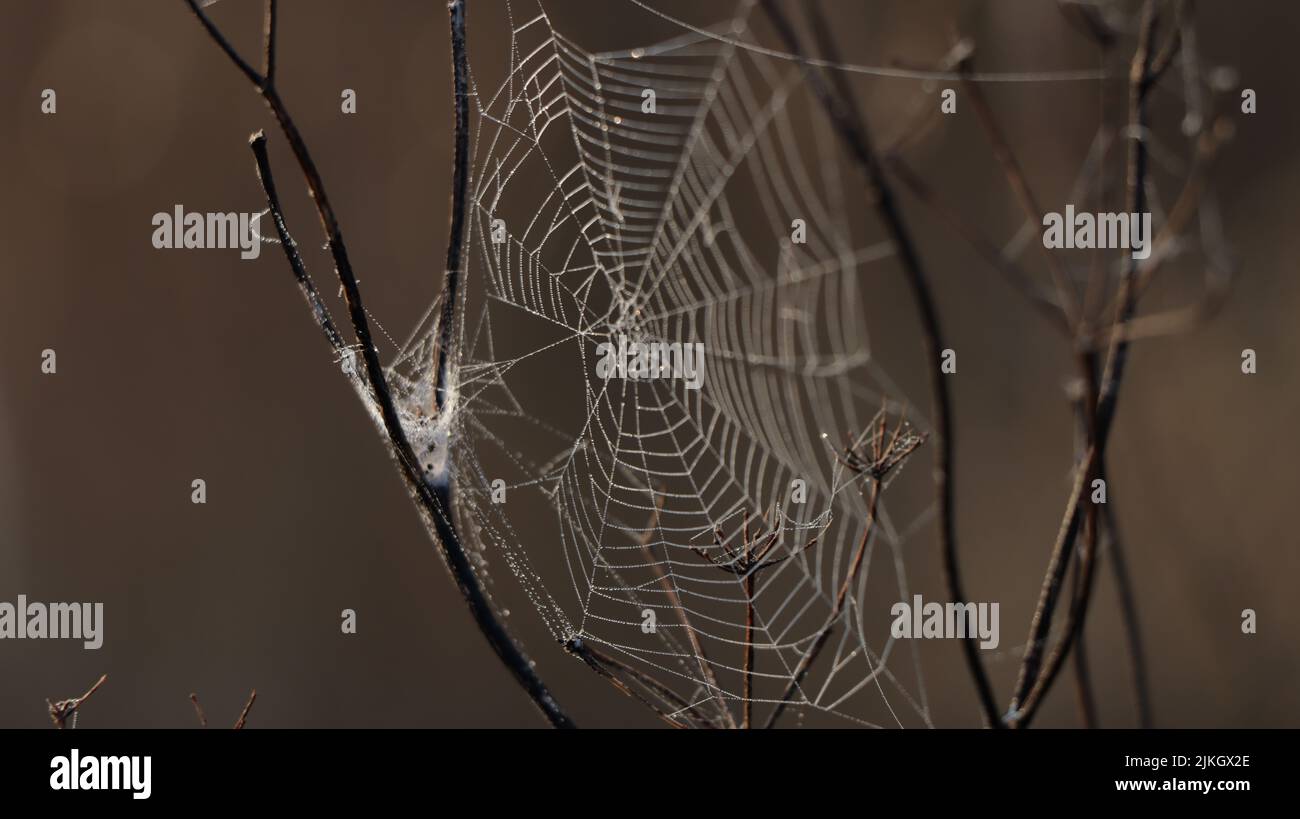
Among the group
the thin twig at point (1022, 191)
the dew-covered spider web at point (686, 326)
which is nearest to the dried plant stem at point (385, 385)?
the thin twig at point (1022, 191)

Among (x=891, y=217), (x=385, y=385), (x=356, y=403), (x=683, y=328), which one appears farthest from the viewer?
(x=356, y=403)

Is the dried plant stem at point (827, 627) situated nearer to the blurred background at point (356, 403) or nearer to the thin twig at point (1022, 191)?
the thin twig at point (1022, 191)

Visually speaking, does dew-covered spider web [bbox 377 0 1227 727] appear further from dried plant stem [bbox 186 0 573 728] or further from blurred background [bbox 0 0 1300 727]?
dried plant stem [bbox 186 0 573 728]

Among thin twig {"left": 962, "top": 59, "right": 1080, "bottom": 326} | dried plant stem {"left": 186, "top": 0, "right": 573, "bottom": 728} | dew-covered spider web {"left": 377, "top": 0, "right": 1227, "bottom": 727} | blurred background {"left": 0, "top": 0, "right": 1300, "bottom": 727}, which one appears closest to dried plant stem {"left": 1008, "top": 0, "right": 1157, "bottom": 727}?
thin twig {"left": 962, "top": 59, "right": 1080, "bottom": 326}

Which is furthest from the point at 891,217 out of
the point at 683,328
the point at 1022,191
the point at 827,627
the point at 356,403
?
the point at 356,403

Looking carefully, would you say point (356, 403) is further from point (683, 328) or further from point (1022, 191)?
point (1022, 191)

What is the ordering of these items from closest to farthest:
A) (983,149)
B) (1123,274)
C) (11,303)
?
(1123,274)
(983,149)
(11,303)

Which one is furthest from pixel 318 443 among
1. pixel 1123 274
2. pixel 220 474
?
pixel 1123 274
